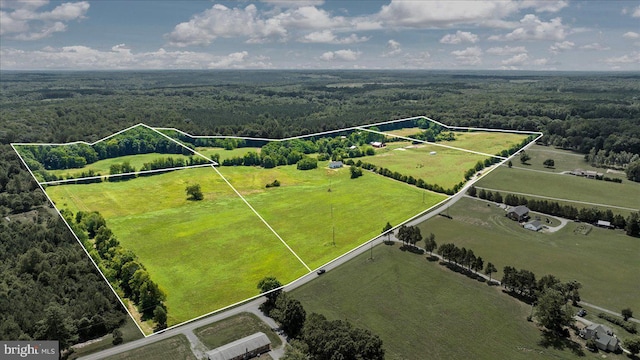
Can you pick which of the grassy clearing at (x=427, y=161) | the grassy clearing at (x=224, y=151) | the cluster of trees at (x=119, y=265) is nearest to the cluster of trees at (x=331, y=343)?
the cluster of trees at (x=119, y=265)

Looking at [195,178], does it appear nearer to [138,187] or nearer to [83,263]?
[138,187]

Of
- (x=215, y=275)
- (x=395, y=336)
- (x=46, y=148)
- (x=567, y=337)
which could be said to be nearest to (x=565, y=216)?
(x=567, y=337)

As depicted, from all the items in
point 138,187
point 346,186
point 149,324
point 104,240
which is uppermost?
point 138,187

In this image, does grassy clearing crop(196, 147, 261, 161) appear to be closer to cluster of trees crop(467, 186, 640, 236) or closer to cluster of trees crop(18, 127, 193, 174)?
cluster of trees crop(18, 127, 193, 174)

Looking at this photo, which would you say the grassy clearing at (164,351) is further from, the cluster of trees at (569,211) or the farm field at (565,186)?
the farm field at (565,186)

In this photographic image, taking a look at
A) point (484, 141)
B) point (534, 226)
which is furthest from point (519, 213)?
point (484, 141)

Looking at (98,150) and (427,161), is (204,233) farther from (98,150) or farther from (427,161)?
(427,161)

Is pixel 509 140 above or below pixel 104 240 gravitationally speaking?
below
